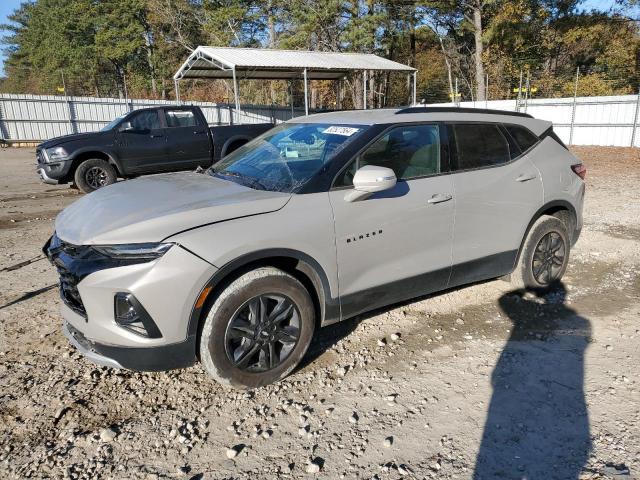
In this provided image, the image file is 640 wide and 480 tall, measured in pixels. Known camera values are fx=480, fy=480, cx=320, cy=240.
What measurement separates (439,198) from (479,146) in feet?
2.48

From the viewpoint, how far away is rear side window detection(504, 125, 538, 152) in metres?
4.33

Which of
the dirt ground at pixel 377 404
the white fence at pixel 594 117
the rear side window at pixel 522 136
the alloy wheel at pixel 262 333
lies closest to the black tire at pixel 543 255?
the dirt ground at pixel 377 404

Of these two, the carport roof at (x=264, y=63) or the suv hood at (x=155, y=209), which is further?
the carport roof at (x=264, y=63)

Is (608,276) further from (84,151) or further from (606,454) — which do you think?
(84,151)

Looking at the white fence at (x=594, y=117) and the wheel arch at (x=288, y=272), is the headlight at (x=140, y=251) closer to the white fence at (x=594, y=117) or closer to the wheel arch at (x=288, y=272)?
the wheel arch at (x=288, y=272)

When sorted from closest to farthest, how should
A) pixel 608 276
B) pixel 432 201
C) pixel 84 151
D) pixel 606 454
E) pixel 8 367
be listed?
pixel 606 454, pixel 8 367, pixel 432 201, pixel 608 276, pixel 84 151

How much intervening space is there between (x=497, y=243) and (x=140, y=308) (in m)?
2.95

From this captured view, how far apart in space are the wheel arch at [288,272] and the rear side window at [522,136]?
2373 mm

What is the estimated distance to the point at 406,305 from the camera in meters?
4.36

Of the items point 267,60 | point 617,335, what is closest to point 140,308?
point 617,335

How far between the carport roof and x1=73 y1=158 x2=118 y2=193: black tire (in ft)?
25.3

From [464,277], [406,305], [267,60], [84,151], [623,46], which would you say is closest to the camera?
[464,277]

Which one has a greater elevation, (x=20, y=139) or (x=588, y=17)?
(x=588, y=17)

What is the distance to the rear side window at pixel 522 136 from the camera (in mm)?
4328
